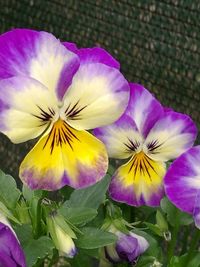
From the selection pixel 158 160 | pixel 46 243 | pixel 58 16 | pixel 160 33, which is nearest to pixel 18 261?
pixel 46 243

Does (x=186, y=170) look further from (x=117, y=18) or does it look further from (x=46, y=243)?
(x=117, y=18)

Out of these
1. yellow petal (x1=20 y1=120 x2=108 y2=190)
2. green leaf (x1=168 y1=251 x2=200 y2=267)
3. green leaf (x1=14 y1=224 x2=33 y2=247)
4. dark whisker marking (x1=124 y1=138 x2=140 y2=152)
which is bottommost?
green leaf (x1=168 y1=251 x2=200 y2=267)

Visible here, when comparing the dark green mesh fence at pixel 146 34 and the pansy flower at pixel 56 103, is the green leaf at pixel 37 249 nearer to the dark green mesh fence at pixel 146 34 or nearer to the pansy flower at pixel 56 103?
the pansy flower at pixel 56 103

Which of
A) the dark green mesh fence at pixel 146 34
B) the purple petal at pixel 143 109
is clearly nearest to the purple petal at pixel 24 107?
the purple petal at pixel 143 109

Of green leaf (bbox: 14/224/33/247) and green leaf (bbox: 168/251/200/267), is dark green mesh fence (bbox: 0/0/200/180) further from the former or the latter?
green leaf (bbox: 14/224/33/247)

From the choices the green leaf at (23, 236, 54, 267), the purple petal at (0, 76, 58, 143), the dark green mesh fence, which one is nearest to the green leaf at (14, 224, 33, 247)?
the green leaf at (23, 236, 54, 267)

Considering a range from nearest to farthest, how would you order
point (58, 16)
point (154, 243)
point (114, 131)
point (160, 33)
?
point (114, 131) < point (154, 243) < point (160, 33) < point (58, 16)
